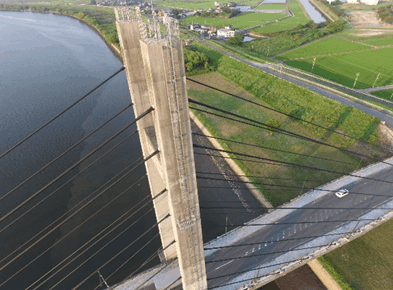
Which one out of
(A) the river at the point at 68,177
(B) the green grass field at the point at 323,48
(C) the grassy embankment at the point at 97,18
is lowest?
A: (A) the river at the point at 68,177

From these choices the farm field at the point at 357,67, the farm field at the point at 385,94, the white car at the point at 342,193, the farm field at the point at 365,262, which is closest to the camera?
the farm field at the point at 365,262

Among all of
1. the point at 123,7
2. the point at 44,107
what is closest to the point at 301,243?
the point at 123,7

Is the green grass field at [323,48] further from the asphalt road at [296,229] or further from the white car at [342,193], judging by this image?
the white car at [342,193]

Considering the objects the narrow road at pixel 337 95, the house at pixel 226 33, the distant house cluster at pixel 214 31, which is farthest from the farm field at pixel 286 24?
the narrow road at pixel 337 95

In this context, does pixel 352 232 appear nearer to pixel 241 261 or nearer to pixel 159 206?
pixel 241 261

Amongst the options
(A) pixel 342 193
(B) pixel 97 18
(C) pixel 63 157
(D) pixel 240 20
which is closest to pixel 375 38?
(D) pixel 240 20

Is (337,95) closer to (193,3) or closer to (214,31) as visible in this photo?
(214,31)
